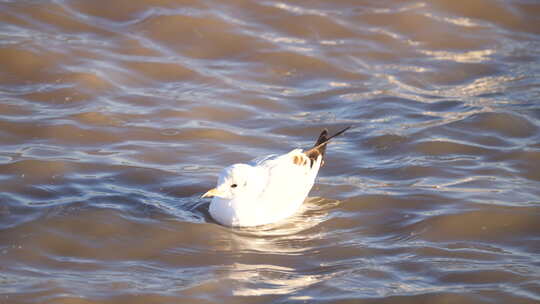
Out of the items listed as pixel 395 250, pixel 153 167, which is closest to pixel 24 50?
pixel 153 167

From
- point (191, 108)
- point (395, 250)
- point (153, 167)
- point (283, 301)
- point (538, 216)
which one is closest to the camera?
point (283, 301)

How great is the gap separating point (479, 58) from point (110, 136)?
192 inches

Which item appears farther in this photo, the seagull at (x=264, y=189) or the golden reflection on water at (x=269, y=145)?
the seagull at (x=264, y=189)

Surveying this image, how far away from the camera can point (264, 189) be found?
6.21 meters

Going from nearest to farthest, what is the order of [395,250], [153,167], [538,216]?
[395,250] → [538,216] → [153,167]

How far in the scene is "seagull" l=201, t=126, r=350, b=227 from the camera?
5941 mm

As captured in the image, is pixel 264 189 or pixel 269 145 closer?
pixel 264 189

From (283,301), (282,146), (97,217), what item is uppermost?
(282,146)

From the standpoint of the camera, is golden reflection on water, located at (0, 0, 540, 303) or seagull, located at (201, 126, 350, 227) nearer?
golden reflection on water, located at (0, 0, 540, 303)

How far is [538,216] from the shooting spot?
6102 mm

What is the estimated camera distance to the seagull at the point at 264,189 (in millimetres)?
5941

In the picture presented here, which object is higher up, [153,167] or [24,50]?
[24,50]

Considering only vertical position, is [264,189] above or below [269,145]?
below

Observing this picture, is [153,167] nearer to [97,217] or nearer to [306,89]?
[97,217]
